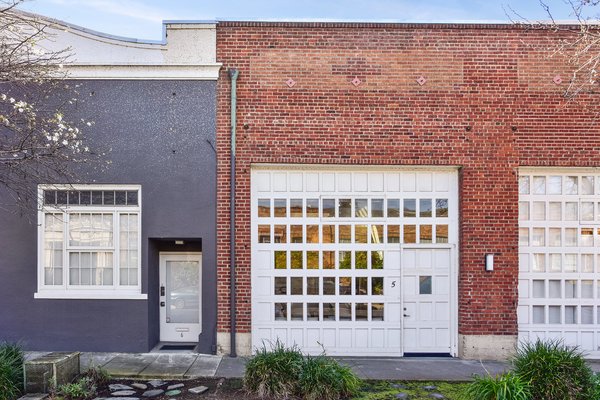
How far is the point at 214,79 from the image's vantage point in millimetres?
9516

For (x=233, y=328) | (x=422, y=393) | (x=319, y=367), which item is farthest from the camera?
(x=233, y=328)

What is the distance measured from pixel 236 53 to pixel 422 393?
7.57 m

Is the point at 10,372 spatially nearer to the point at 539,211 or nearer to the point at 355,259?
the point at 355,259

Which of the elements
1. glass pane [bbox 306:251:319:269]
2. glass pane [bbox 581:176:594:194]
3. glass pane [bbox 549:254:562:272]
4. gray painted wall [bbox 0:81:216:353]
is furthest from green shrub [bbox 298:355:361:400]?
glass pane [bbox 581:176:594:194]

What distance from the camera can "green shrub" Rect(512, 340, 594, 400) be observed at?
6.31m

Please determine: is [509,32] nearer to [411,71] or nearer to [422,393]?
[411,71]

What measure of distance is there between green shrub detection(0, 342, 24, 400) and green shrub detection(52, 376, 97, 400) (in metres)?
0.59

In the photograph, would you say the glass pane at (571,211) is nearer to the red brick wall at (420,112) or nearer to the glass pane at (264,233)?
the red brick wall at (420,112)

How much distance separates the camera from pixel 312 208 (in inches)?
387

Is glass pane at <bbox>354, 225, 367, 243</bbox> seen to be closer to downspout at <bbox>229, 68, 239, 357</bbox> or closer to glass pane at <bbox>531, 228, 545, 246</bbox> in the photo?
downspout at <bbox>229, 68, 239, 357</bbox>

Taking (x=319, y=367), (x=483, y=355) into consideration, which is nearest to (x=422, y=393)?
(x=319, y=367)

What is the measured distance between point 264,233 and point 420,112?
4.29 metres

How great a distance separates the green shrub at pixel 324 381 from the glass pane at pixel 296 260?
286cm

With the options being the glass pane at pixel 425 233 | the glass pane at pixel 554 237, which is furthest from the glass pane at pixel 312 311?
the glass pane at pixel 554 237
